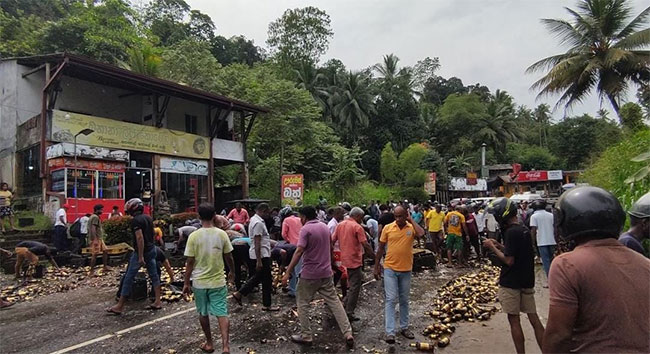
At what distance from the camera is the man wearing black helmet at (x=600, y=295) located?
6.00ft

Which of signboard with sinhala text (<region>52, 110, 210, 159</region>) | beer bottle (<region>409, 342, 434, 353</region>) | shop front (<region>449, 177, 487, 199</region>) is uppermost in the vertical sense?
signboard with sinhala text (<region>52, 110, 210, 159</region>)

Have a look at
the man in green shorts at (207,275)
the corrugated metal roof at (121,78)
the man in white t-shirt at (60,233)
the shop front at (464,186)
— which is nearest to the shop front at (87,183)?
the man in white t-shirt at (60,233)

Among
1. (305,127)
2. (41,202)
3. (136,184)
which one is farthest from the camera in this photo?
(305,127)

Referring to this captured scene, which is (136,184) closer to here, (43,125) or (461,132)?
(43,125)

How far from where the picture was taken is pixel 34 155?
669 inches

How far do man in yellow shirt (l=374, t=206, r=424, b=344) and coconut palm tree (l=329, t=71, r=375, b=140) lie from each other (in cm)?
4087

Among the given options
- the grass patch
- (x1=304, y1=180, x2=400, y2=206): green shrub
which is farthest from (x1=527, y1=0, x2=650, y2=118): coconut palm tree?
the grass patch

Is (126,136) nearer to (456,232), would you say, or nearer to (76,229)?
(76,229)

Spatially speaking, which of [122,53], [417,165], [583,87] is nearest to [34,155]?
[122,53]

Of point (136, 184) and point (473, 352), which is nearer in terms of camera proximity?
point (473, 352)

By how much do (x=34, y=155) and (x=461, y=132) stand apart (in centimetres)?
4863

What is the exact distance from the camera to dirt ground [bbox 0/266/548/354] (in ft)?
17.5

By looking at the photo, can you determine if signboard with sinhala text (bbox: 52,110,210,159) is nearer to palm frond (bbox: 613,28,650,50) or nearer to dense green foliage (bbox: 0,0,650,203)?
dense green foliage (bbox: 0,0,650,203)

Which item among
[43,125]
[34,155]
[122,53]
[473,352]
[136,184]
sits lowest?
[473,352]
